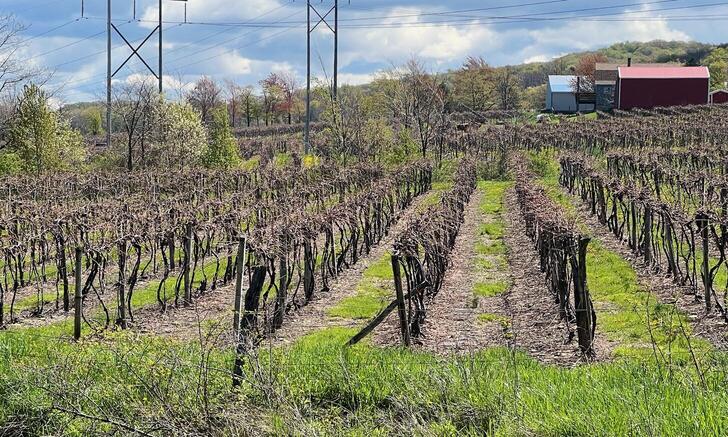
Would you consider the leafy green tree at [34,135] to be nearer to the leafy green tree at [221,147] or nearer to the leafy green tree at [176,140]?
the leafy green tree at [176,140]

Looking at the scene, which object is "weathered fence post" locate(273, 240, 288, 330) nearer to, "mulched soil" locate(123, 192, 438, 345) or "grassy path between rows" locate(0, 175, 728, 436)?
"mulched soil" locate(123, 192, 438, 345)

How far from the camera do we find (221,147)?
37.2m

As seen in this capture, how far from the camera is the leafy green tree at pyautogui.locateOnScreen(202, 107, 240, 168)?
36.7 m

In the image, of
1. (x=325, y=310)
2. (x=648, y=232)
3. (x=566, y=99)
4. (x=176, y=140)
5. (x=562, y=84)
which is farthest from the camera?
(x=562, y=84)

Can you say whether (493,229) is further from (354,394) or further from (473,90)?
(473,90)

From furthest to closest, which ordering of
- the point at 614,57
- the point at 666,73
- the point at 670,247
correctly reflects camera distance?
the point at 614,57 → the point at 666,73 → the point at 670,247

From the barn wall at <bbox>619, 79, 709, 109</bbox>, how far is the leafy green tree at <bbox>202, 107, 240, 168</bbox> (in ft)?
135

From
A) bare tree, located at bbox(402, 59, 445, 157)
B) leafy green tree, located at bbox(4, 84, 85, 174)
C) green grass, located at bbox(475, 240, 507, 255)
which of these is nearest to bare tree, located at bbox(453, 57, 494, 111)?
bare tree, located at bbox(402, 59, 445, 157)

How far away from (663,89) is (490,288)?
59.8m

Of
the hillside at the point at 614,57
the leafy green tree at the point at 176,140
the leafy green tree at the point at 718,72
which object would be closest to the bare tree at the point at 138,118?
the leafy green tree at the point at 176,140

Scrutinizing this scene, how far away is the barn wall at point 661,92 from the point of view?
65.6 metres

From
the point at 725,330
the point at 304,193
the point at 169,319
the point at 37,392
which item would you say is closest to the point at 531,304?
the point at 725,330

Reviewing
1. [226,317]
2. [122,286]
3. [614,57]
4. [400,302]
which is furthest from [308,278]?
[614,57]

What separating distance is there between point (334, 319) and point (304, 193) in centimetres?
1110
